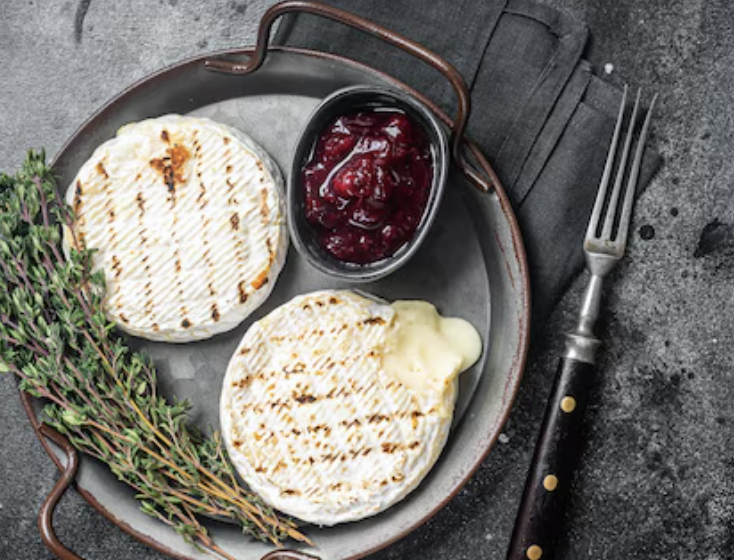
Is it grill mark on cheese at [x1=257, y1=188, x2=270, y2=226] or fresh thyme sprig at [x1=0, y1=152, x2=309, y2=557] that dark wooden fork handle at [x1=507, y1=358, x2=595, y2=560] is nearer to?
fresh thyme sprig at [x1=0, y1=152, x2=309, y2=557]

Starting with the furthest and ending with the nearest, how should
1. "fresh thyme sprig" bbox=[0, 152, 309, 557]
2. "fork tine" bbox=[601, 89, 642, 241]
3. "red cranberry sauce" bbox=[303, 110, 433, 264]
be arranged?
"fork tine" bbox=[601, 89, 642, 241], "fresh thyme sprig" bbox=[0, 152, 309, 557], "red cranberry sauce" bbox=[303, 110, 433, 264]

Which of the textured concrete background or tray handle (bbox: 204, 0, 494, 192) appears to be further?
the textured concrete background

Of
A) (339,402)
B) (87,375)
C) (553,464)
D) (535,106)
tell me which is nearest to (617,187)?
(535,106)

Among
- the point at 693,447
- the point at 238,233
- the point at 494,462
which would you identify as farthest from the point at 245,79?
the point at 693,447

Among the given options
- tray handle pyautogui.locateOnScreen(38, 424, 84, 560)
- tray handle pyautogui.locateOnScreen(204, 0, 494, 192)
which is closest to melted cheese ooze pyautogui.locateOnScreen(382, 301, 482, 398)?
tray handle pyautogui.locateOnScreen(204, 0, 494, 192)

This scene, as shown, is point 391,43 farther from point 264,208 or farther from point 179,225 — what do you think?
point 179,225

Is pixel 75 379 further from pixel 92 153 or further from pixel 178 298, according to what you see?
pixel 92 153

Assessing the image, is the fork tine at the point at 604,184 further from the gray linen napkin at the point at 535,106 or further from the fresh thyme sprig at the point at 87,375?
the fresh thyme sprig at the point at 87,375
